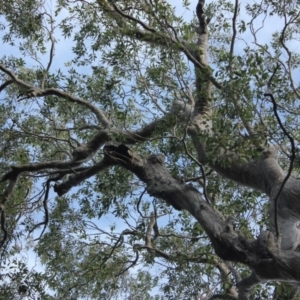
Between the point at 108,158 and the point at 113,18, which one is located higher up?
the point at 113,18

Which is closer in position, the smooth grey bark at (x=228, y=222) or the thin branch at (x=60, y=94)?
the smooth grey bark at (x=228, y=222)

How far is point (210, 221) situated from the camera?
19.3ft

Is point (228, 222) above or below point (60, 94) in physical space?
below

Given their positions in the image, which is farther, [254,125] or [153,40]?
[153,40]

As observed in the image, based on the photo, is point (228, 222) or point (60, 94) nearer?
point (228, 222)

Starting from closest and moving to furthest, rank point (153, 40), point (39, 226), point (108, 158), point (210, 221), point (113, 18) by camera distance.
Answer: point (210, 221) → point (108, 158) → point (153, 40) → point (113, 18) → point (39, 226)

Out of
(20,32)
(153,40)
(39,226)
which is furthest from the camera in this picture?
(20,32)

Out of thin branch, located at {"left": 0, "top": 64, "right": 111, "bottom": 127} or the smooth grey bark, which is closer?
the smooth grey bark

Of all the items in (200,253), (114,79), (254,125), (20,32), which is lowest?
(200,253)

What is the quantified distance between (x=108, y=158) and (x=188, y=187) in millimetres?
1143

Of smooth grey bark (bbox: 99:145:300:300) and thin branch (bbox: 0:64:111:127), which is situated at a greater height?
thin branch (bbox: 0:64:111:127)

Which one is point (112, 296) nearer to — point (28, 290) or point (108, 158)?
point (28, 290)

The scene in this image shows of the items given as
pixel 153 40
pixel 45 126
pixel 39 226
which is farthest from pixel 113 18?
pixel 39 226

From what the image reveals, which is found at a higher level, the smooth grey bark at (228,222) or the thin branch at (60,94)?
the thin branch at (60,94)
